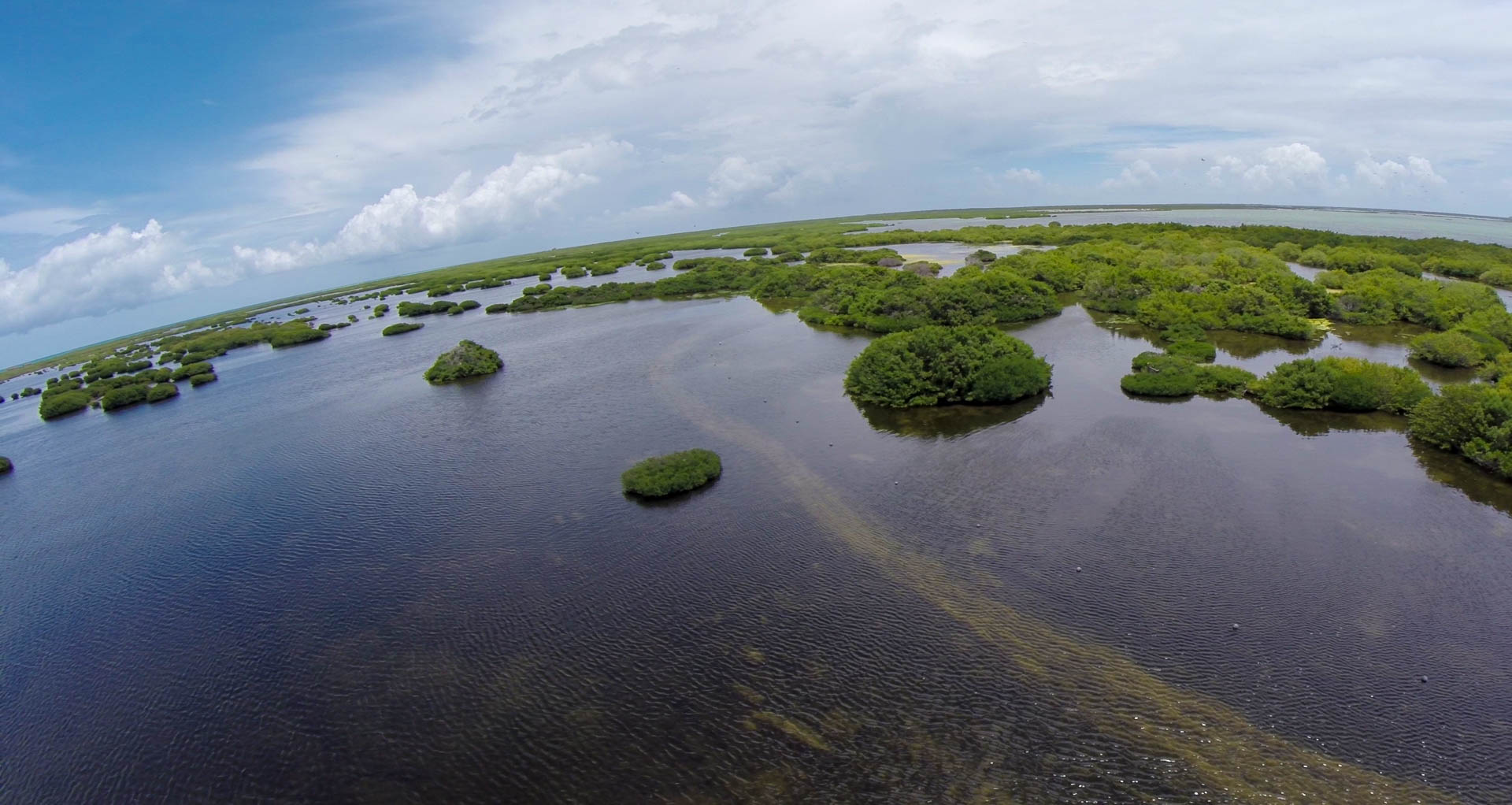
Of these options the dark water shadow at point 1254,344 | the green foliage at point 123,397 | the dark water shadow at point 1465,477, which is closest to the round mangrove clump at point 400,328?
the green foliage at point 123,397

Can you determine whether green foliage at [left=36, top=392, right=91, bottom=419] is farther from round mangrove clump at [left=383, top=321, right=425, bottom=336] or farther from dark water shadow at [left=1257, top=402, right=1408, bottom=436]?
dark water shadow at [left=1257, top=402, right=1408, bottom=436]

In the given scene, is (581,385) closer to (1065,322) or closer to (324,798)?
(324,798)

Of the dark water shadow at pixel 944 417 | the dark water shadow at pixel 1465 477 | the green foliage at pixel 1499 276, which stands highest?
the green foliage at pixel 1499 276

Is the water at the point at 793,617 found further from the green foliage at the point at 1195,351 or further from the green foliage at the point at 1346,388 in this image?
the green foliage at the point at 1195,351

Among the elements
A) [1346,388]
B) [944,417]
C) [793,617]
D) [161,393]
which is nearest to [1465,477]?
[1346,388]

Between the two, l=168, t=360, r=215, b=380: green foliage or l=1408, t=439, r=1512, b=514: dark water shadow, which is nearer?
l=1408, t=439, r=1512, b=514: dark water shadow

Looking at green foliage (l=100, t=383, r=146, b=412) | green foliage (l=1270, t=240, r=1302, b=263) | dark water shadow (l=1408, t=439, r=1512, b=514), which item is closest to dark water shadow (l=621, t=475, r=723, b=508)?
dark water shadow (l=1408, t=439, r=1512, b=514)
